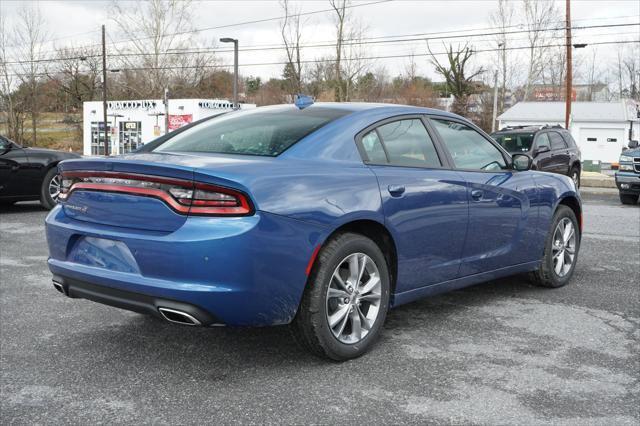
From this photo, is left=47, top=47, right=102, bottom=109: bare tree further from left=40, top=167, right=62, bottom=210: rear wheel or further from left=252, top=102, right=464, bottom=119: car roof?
left=252, top=102, right=464, bottom=119: car roof

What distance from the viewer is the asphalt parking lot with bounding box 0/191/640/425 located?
3088 mm

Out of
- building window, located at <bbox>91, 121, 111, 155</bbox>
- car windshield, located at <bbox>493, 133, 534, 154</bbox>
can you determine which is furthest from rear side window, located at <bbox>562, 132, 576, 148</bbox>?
building window, located at <bbox>91, 121, 111, 155</bbox>

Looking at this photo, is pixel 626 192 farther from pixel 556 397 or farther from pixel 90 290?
pixel 90 290

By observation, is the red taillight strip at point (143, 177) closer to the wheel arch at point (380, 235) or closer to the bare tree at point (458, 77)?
the wheel arch at point (380, 235)

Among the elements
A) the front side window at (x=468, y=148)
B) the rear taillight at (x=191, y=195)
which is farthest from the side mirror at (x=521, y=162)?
the rear taillight at (x=191, y=195)

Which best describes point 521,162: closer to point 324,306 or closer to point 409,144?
point 409,144

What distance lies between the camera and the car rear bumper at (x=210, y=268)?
10.5ft

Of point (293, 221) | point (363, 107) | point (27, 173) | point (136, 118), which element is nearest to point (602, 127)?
point (136, 118)

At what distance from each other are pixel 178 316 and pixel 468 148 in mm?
2606

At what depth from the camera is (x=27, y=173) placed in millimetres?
11000

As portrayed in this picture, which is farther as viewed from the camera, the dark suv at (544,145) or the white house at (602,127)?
the white house at (602,127)

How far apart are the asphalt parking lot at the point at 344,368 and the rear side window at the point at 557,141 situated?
37.3 ft

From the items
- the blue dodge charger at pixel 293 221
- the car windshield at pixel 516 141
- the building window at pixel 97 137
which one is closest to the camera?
the blue dodge charger at pixel 293 221

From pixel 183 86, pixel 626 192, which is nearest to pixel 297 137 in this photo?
pixel 626 192
